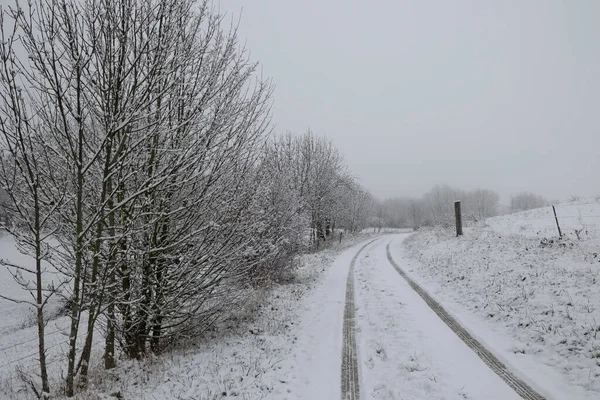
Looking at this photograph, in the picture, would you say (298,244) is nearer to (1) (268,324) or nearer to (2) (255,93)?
(1) (268,324)

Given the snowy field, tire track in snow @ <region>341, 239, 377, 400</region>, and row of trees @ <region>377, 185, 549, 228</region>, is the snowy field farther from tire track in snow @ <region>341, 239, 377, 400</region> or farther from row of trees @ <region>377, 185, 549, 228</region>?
row of trees @ <region>377, 185, 549, 228</region>

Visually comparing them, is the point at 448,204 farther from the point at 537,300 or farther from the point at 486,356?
the point at 486,356

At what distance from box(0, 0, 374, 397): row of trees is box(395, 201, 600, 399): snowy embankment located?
19.5ft

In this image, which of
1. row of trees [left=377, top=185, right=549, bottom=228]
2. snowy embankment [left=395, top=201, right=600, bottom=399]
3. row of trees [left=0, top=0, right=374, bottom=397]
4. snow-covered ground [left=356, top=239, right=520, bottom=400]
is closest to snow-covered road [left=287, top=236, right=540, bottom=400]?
snow-covered ground [left=356, top=239, right=520, bottom=400]

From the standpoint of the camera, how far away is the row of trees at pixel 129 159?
4164mm

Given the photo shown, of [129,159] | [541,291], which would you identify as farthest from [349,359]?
[541,291]

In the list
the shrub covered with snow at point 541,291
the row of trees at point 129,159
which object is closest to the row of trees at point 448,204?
the shrub covered with snow at point 541,291

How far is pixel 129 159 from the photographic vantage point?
200 inches

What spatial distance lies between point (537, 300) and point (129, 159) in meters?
9.51

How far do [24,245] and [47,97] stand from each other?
7.74 feet

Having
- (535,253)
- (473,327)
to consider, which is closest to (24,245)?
(473,327)

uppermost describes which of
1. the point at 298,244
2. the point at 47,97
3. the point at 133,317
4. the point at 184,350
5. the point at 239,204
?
the point at 47,97

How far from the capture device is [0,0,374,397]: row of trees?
4164 millimetres

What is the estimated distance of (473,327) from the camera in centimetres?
693
